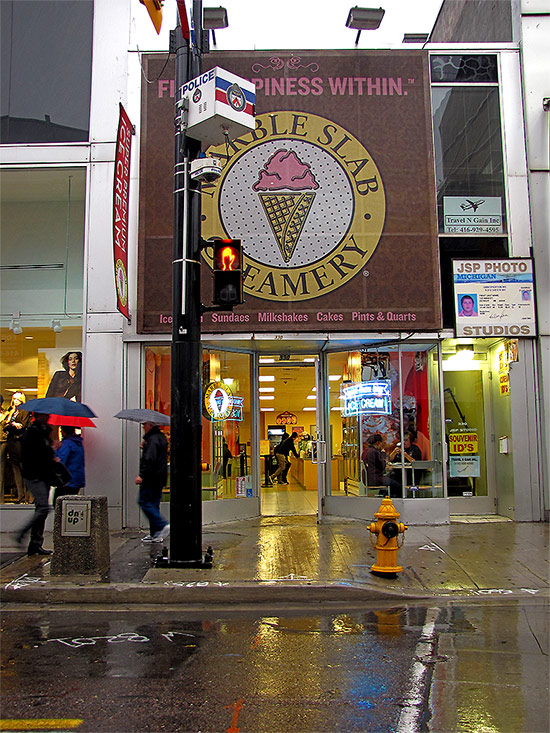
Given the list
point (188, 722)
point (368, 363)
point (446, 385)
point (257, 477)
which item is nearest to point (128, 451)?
point (257, 477)

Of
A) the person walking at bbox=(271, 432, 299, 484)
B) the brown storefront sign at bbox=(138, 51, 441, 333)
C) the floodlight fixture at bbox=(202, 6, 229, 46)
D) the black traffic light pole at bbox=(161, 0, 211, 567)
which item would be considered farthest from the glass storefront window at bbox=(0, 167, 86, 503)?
the person walking at bbox=(271, 432, 299, 484)

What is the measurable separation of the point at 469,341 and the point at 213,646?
8460 millimetres

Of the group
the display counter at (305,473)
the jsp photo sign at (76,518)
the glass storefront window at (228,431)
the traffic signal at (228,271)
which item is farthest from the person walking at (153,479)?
the display counter at (305,473)

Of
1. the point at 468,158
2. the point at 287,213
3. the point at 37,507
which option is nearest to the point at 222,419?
the point at 287,213

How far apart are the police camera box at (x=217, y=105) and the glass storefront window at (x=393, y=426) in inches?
211

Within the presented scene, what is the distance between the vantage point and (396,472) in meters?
11.6

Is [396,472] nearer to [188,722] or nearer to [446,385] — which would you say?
[446,385]

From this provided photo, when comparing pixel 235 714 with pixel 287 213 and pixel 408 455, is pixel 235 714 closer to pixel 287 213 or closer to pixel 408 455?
pixel 408 455

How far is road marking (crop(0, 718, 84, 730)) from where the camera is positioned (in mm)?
3959

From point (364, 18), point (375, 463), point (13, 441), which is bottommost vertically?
point (375, 463)

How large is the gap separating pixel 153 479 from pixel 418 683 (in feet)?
18.5

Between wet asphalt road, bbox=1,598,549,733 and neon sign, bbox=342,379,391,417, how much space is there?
17.6ft

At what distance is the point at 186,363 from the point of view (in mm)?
8008

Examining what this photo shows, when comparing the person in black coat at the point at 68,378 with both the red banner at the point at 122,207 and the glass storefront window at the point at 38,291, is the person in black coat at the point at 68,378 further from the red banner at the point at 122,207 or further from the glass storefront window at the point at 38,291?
the red banner at the point at 122,207
